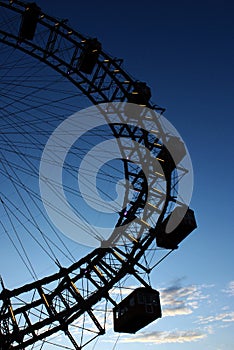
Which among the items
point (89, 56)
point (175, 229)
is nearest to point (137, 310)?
point (175, 229)

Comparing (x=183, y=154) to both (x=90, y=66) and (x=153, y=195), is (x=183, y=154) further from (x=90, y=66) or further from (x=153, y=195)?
(x=90, y=66)

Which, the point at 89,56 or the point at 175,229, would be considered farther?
the point at 89,56

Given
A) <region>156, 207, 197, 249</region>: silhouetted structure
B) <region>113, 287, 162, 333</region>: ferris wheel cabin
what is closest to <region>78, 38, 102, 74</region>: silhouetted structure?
<region>156, 207, 197, 249</region>: silhouetted structure

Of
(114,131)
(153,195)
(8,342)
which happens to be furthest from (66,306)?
(114,131)

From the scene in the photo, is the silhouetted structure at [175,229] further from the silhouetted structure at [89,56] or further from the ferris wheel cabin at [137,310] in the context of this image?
the silhouetted structure at [89,56]

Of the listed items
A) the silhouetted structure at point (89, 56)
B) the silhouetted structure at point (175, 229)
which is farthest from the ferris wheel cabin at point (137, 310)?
the silhouetted structure at point (89, 56)

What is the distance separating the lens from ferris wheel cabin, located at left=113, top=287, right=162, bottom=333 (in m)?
22.4

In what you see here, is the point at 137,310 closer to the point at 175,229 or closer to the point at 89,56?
the point at 175,229

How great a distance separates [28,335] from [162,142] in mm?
13726

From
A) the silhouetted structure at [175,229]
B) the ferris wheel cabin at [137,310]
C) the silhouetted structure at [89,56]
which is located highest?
the silhouetted structure at [89,56]

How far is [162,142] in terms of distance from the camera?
1003 inches

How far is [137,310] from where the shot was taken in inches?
877

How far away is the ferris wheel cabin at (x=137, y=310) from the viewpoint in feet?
73.5

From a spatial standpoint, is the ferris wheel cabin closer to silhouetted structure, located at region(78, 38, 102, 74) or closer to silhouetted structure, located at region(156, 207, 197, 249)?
silhouetted structure, located at region(156, 207, 197, 249)
